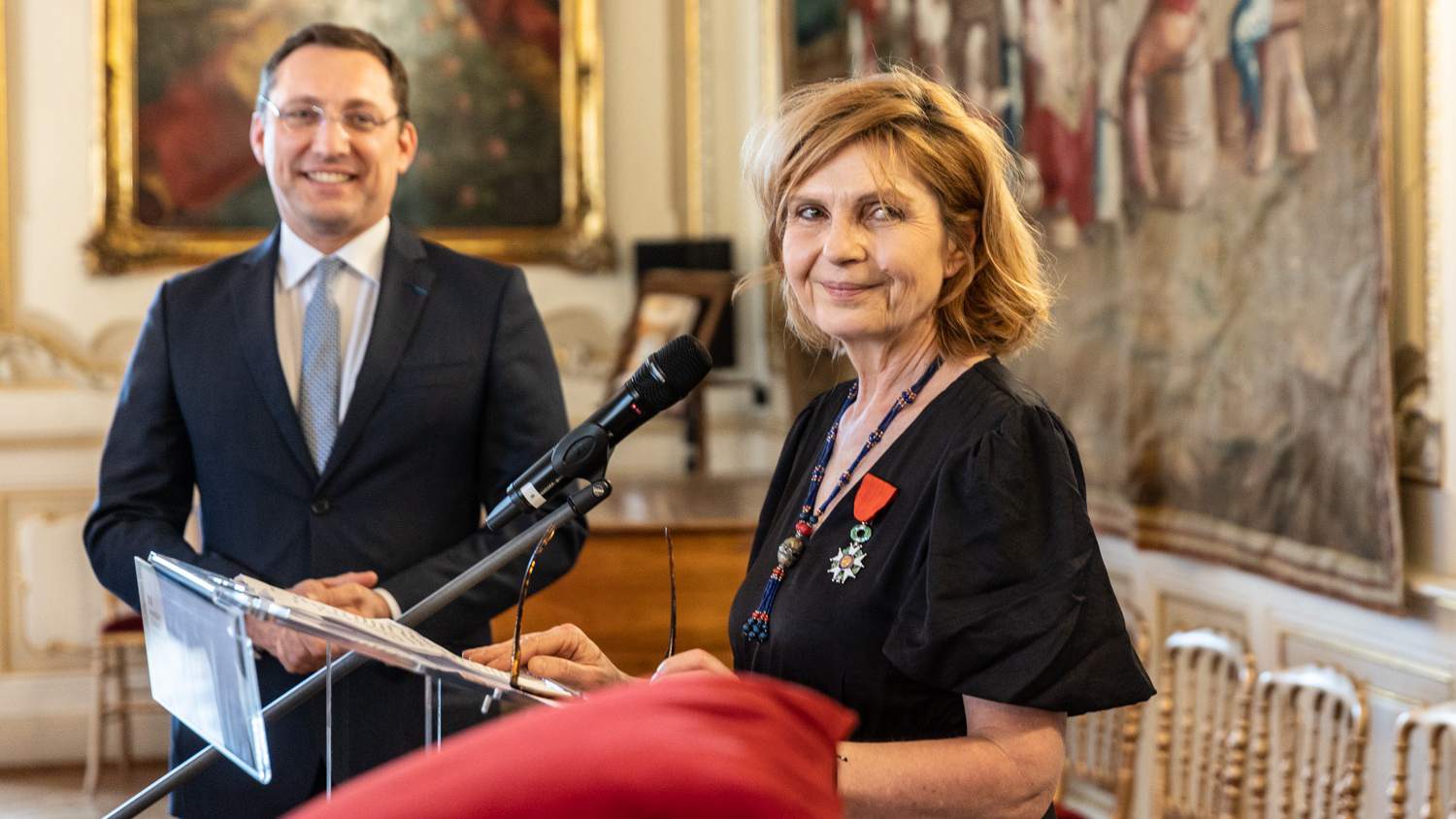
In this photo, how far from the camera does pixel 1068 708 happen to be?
146 cm

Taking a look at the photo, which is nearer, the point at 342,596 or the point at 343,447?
the point at 342,596

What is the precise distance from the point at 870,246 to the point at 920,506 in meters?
0.30

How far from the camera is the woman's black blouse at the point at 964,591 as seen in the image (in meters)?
1.47

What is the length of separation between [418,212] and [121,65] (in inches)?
54.6

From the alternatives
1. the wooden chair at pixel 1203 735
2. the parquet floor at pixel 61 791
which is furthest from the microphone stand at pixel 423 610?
the parquet floor at pixel 61 791

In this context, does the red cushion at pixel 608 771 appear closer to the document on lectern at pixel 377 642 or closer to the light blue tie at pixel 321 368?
the document on lectern at pixel 377 642

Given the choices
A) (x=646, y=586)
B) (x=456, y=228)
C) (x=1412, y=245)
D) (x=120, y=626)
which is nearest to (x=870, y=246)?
(x=1412, y=245)

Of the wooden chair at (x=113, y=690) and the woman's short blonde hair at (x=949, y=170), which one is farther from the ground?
the woman's short blonde hair at (x=949, y=170)

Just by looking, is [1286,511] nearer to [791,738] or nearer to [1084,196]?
[1084,196]

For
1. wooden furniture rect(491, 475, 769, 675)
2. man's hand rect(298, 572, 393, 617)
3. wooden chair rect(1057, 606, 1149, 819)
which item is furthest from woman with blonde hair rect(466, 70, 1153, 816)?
wooden furniture rect(491, 475, 769, 675)

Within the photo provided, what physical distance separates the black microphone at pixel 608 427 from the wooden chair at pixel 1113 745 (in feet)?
7.08

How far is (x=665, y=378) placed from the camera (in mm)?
1649

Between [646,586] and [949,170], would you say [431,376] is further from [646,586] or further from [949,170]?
[646,586]

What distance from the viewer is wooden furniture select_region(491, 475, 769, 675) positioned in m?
4.04
